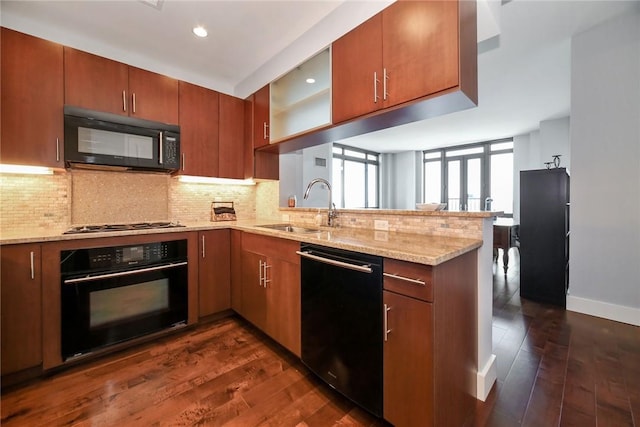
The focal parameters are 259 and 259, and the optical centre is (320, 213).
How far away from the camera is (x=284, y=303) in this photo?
73.1 inches

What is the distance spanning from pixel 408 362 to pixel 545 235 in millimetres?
2785

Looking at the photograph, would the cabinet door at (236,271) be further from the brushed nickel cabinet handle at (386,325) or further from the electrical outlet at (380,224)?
the brushed nickel cabinet handle at (386,325)

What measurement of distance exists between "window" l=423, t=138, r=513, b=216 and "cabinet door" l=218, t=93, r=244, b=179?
247 inches

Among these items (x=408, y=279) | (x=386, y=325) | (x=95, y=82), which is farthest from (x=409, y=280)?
(x=95, y=82)

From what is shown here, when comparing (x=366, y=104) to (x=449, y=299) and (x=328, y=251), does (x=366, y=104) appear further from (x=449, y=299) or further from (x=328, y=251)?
(x=449, y=299)

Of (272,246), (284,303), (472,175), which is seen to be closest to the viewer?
(284,303)

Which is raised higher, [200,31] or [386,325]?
[200,31]

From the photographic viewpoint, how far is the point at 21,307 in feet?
5.24

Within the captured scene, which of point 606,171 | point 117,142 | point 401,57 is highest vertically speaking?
point 401,57

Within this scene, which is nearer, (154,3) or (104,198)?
(154,3)

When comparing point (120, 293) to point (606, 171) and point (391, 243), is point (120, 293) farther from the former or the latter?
point (606, 171)

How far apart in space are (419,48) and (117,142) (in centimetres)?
233

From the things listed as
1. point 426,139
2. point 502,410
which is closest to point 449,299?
point 502,410

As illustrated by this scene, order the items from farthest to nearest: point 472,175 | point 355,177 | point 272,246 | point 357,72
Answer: point 355,177, point 472,175, point 272,246, point 357,72
